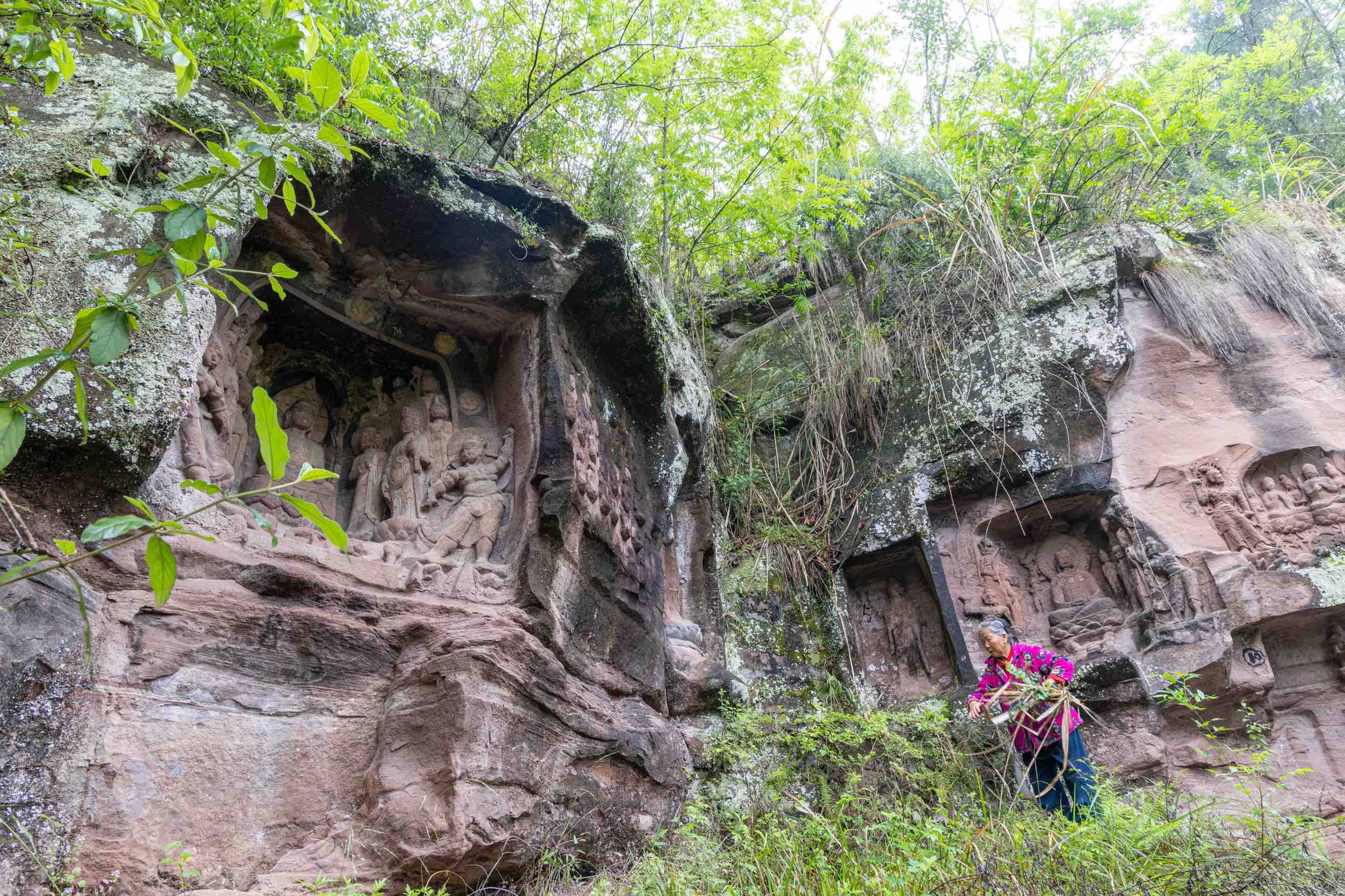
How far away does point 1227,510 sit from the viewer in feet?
21.7

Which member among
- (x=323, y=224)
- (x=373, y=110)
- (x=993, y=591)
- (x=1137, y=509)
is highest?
(x=373, y=110)

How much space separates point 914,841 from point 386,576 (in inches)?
102

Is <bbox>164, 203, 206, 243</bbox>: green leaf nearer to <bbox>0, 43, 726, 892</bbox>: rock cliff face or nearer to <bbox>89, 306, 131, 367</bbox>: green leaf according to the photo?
<bbox>89, 306, 131, 367</bbox>: green leaf

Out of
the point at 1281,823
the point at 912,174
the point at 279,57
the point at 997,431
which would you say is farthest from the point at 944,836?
the point at 912,174

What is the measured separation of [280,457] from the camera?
5.60 ft

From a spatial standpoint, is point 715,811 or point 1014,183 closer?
point 715,811

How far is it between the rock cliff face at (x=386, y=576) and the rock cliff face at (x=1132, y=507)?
1875mm

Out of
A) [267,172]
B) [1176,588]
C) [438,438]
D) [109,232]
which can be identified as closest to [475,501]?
[438,438]

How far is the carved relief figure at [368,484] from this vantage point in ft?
15.7

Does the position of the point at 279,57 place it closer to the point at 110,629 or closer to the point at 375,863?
the point at 110,629

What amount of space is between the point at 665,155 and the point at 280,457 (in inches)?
247

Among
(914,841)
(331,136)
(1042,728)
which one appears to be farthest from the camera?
(1042,728)

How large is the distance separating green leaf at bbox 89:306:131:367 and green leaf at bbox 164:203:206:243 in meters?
0.22

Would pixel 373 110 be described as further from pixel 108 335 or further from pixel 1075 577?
pixel 1075 577
